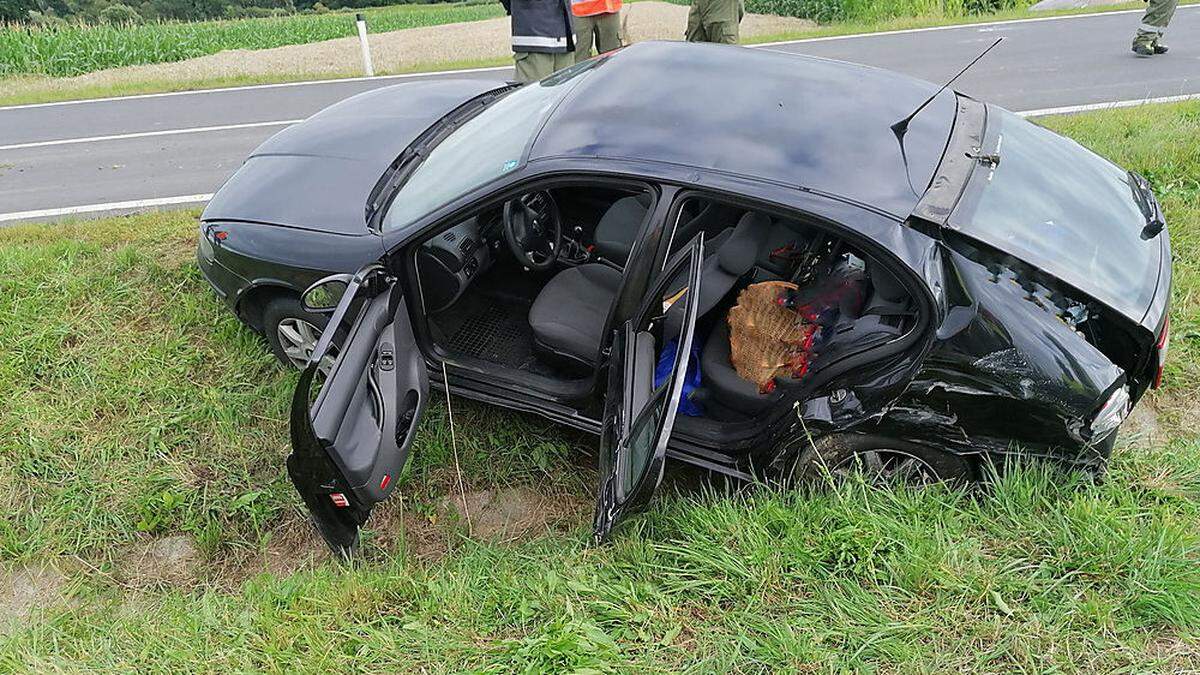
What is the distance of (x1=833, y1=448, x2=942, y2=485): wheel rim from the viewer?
2855 mm

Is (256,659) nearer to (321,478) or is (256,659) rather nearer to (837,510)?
(321,478)

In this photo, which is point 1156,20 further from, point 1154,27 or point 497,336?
point 497,336

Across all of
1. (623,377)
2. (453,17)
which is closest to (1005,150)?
(623,377)

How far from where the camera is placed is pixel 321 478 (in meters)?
2.59

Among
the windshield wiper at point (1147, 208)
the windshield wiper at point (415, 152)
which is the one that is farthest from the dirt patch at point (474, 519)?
the windshield wiper at point (1147, 208)

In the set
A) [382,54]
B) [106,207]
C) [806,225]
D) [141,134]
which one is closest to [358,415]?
[806,225]

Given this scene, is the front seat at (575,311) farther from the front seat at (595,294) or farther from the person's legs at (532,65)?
the person's legs at (532,65)

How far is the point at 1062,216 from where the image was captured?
2.84 meters

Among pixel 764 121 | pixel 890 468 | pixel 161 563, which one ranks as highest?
pixel 764 121

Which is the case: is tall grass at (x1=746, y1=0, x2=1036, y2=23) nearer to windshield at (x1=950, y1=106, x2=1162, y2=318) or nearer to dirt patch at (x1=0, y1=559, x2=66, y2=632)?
windshield at (x1=950, y1=106, x2=1162, y2=318)

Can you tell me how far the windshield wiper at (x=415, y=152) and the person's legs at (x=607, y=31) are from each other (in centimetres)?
320

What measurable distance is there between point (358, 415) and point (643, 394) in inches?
39.8

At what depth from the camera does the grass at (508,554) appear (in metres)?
2.31

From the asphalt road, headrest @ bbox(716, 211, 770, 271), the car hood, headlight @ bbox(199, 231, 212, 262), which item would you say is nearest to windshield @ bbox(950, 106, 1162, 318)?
headrest @ bbox(716, 211, 770, 271)
